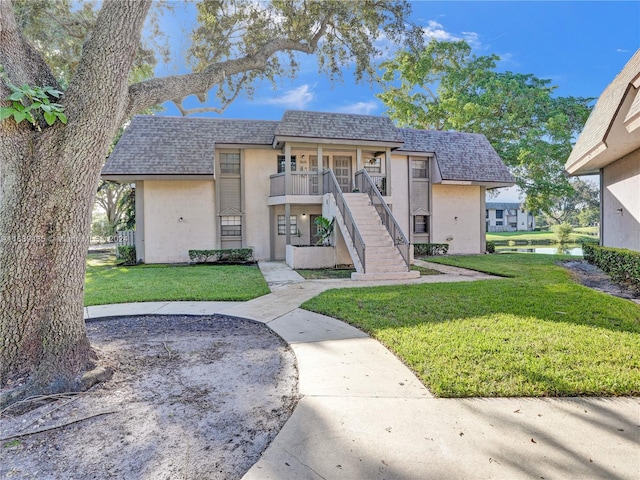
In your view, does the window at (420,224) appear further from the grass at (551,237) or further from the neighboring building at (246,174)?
the grass at (551,237)

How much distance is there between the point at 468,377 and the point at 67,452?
3510mm

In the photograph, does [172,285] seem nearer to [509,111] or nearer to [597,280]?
[597,280]

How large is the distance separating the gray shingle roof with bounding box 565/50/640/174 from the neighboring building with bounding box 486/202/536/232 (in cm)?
5440

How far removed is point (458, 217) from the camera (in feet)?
60.5

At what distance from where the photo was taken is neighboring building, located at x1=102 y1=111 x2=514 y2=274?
1427 cm

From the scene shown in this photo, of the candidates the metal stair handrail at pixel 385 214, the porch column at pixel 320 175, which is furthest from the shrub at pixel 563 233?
the porch column at pixel 320 175

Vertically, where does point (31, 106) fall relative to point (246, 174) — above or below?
below

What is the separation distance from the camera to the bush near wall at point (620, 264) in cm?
809

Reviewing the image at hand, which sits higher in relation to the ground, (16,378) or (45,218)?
(45,218)

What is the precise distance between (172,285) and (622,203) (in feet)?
47.2

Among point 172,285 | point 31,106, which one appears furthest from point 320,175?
point 31,106

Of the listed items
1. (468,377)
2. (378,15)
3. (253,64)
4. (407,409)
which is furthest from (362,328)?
(378,15)

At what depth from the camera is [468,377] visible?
341 centimetres

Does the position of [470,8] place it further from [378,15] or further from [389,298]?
[389,298]
